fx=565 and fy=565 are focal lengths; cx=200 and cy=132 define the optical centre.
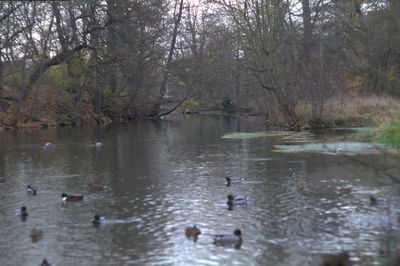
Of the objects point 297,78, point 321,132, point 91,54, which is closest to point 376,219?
point 321,132

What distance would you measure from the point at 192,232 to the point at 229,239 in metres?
0.84

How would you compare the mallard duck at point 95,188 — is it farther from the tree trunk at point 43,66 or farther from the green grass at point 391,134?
the tree trunk at point 43,66

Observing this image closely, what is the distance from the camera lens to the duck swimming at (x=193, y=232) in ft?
32.7

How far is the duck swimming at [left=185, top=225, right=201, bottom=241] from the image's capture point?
9.97 metres

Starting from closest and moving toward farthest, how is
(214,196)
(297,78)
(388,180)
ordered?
(214,196), (388,180), (297,78)

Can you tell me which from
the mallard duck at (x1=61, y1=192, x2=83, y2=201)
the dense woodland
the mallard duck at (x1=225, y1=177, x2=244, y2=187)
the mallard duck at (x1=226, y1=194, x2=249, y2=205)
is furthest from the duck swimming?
the dense woodland

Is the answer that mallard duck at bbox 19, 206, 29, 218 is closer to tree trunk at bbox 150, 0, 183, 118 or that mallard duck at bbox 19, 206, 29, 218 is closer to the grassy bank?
the grassy bank

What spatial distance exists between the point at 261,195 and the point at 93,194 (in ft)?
13.8

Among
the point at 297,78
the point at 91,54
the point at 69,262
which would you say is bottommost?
the point at 69,262

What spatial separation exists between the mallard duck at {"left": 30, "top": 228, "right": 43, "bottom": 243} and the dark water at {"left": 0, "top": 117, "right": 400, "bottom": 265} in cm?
10

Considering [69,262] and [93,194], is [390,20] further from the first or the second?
[69,262]

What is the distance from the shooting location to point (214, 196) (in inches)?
536

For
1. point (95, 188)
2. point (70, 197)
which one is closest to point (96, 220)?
point (70, 197)

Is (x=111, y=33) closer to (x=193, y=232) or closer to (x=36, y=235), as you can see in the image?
(x=36, y=235)
